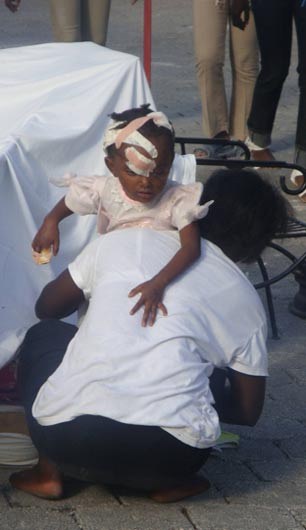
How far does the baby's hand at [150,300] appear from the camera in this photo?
2859 mm

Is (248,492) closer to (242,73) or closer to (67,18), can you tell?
(242,73)

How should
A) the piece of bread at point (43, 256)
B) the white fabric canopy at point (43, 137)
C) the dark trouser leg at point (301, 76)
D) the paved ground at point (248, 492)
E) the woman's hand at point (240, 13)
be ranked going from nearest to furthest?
1. the paved ground at point (248, 492)
2. the piece of bread at point (43, 256)
3. the white fabric canopy at point (43, 137)
4. the dark trouser leg at point (301, 76)
5. the woman's hand at point (240, 13)

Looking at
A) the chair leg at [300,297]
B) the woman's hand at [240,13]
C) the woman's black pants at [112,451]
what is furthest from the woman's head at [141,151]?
the woman's hand at [240,13]

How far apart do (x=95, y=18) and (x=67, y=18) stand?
0.18 meters

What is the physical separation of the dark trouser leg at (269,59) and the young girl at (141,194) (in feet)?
10.2

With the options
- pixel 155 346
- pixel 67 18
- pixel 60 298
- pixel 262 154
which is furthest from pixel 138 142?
pixel 67 18

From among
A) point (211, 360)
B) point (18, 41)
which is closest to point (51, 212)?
point (211, 360)

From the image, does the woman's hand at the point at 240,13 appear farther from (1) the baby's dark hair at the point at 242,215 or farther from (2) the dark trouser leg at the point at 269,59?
(1) the baby's dark hair at the point at 242,215

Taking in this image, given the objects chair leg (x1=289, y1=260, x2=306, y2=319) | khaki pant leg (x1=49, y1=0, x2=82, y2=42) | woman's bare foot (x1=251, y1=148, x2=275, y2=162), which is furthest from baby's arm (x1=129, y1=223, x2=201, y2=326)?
khaki pant leg (x1=49, y1=0, x2=82, y2=42)

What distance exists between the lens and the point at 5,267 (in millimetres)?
3393

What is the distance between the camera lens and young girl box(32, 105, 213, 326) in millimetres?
3074

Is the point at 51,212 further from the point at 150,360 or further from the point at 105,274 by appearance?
the point at 150,360

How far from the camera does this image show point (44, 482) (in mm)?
3125

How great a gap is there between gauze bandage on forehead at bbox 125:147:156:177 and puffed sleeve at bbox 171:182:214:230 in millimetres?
123
